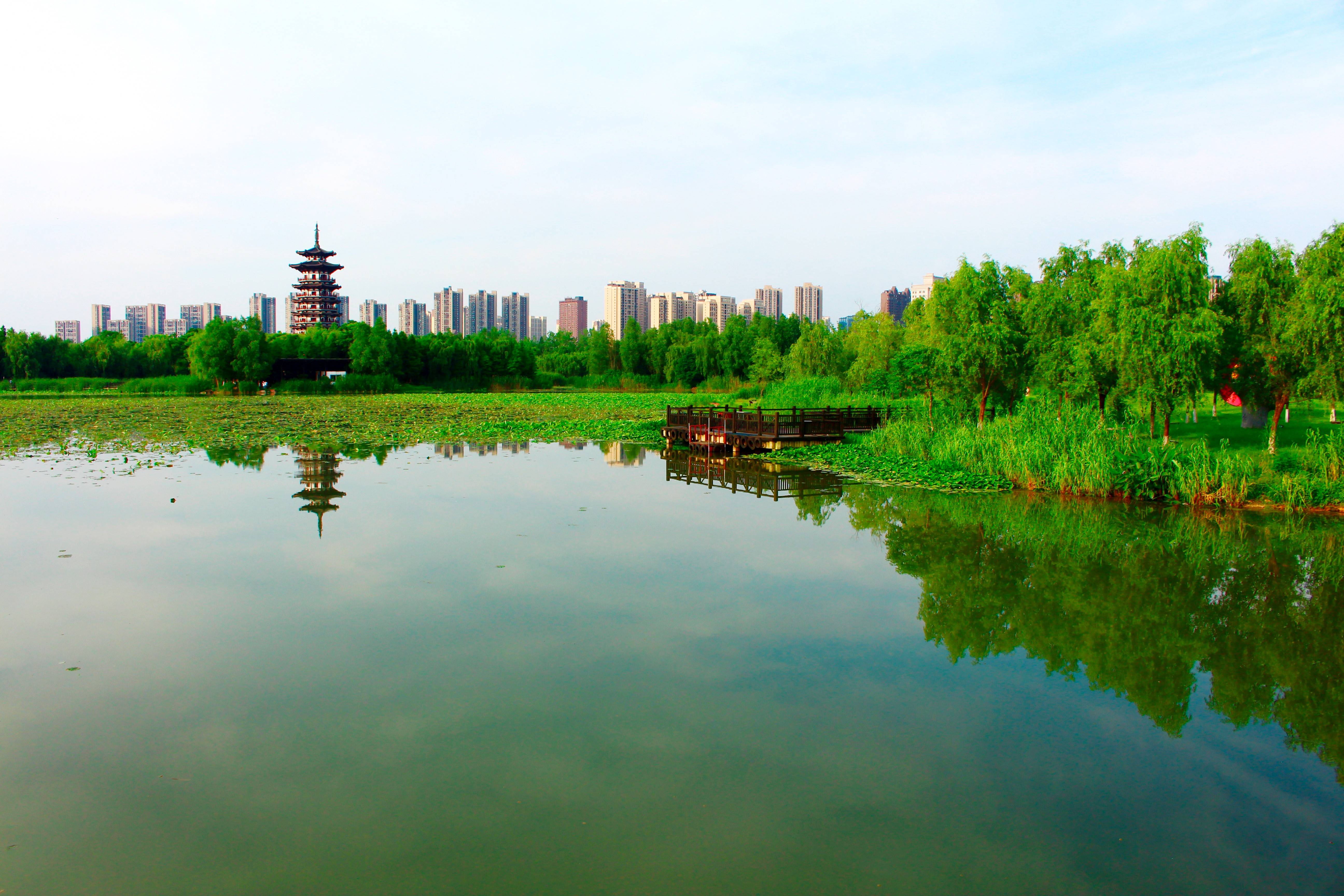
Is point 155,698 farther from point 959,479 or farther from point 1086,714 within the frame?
point 959,479

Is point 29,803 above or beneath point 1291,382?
beneath

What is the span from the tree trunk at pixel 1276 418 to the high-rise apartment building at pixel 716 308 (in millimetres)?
142792

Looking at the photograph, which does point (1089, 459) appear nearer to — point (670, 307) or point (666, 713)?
point (666, 713)

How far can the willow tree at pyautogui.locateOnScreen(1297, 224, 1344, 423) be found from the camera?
14.8m

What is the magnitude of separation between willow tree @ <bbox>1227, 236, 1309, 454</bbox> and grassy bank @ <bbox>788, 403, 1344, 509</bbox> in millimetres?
1121

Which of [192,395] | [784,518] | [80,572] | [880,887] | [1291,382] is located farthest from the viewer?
[192,395]

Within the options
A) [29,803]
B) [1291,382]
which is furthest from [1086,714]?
[1291,382]

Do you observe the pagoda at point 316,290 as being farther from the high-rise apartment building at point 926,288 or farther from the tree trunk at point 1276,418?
the tree trunk at point 1276,418

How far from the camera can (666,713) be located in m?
6.02

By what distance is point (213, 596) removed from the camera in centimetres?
891

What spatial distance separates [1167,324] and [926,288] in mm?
74012

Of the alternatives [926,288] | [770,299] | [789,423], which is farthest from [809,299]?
[789,423]

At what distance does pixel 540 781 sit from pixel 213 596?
5.73 metres

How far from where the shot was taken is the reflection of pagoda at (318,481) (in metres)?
14.1
